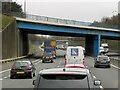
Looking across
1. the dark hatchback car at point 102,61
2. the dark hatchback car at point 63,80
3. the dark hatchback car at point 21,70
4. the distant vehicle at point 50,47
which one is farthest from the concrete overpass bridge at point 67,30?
the dark hatchback car at point 63,80

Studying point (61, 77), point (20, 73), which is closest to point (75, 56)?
point (20, 73)

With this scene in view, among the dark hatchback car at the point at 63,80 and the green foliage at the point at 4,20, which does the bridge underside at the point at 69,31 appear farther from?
the dark hatchback car at the point at 63,80

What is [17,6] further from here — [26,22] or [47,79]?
[47,79]

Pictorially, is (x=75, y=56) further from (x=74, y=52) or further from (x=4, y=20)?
(x=4, y=20)

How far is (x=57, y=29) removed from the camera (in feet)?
271

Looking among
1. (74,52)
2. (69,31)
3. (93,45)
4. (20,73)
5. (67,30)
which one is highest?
(67,30)

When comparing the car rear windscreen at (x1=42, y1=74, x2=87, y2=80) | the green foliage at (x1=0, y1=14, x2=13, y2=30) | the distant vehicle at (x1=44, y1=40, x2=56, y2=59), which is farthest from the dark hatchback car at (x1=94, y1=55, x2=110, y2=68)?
the car rear windscreen at (x1=42, y1=74, x2=87, y2=80)

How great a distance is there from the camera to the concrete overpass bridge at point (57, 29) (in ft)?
248

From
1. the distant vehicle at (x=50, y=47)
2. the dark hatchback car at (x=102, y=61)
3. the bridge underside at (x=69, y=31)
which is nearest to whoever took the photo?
the dark hatchback car at (x=102, y=61)

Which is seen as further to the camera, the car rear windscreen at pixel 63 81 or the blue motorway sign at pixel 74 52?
the blue motorway sign at pixel 74 52

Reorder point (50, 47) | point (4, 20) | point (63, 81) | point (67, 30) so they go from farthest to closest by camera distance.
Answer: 1. point (67, 30)
2. point (50, 47)
3. point (4, 20)
4. point (63, 81)

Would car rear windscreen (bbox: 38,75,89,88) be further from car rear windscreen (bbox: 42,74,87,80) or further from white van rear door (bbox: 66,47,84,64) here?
white van rear door (bbox: 66,47,84,64)

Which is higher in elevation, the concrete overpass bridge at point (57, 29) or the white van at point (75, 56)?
the concrete overpass bridge at point (57, 29)

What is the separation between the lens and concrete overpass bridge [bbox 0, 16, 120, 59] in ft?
248
